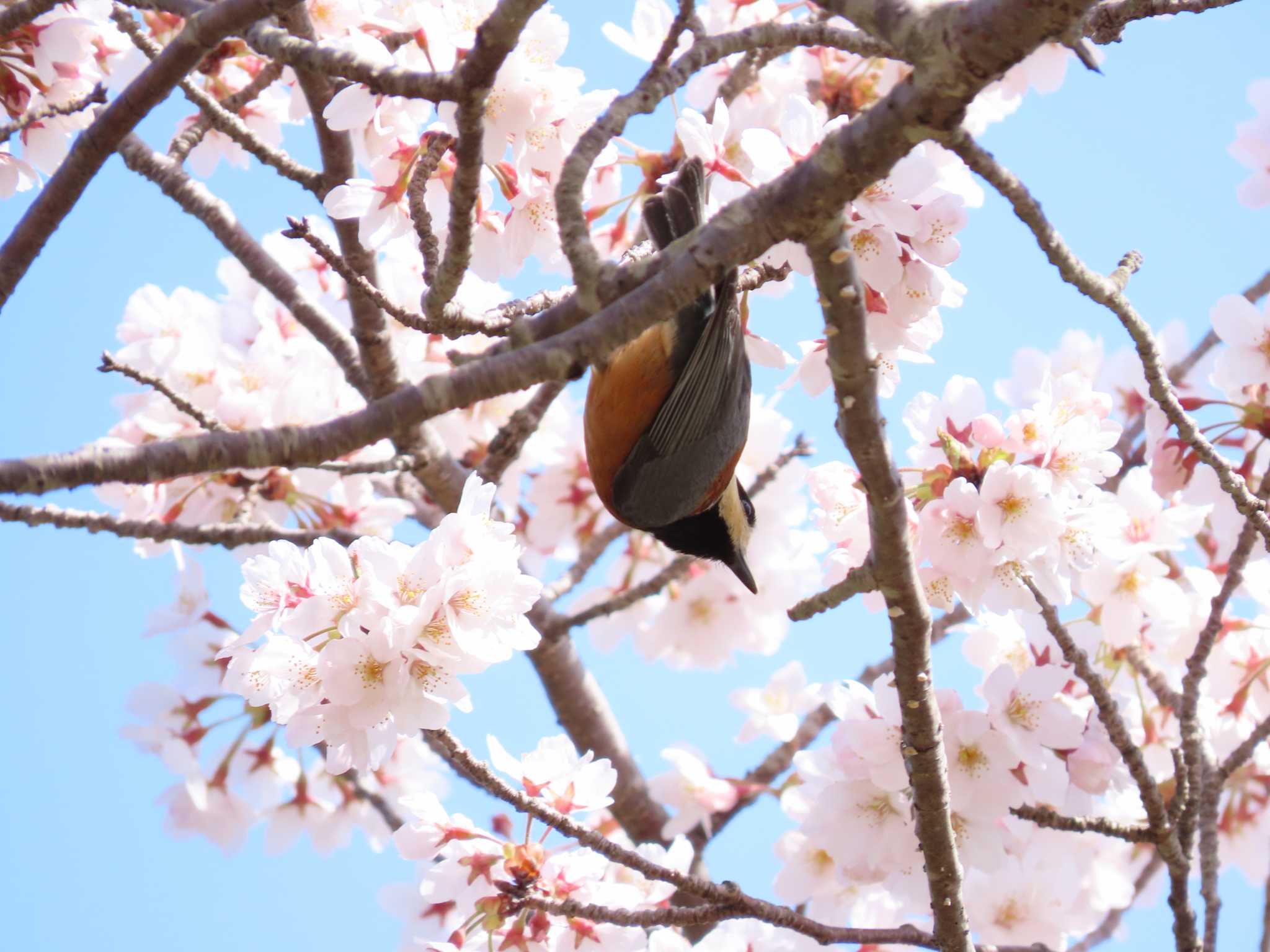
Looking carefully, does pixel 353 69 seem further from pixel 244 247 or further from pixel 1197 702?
pixel 1197 702

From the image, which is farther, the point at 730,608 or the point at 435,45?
the point at 730,608

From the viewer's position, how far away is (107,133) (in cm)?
173

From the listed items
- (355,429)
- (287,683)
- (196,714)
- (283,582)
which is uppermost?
(196,714)

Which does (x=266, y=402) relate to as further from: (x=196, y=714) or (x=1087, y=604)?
(x=1087, y=604)

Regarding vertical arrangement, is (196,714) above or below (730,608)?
below

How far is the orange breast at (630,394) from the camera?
9.91 ft

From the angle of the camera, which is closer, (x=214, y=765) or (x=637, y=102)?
(x=637, y=102)

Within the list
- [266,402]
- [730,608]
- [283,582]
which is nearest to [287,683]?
[283,582]

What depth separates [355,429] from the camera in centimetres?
112

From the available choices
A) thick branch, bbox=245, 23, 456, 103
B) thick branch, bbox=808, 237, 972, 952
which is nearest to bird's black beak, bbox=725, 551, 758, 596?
thick branch, bbox=808, 237, 972, 952

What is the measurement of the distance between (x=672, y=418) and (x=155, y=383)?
1187 mm

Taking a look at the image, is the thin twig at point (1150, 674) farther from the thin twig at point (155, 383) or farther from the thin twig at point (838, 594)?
the thin twig at point (155, 383)

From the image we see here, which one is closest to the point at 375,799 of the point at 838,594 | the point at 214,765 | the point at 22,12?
the point at 214,765

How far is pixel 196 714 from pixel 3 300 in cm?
161
